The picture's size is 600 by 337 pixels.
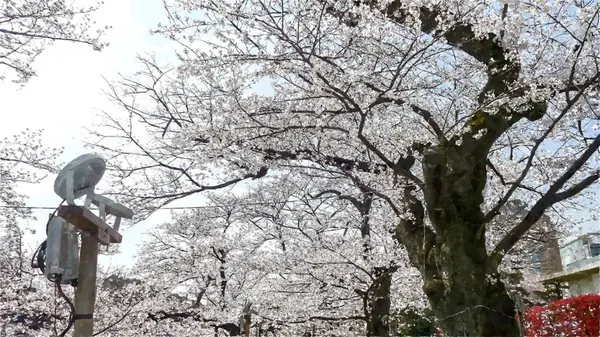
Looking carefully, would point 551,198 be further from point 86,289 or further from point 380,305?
point 380,305

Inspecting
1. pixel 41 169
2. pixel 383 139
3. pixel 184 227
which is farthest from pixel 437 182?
pixel 184 227

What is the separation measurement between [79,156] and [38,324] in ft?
40.9

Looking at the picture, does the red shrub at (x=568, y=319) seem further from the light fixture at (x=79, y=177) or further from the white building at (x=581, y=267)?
the light fixture at (x=79, y=177)

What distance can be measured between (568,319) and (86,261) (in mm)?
10485

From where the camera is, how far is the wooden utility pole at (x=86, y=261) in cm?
256

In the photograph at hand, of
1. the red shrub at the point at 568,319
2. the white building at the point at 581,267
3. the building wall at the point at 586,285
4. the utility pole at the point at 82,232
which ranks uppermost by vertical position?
the white building at the point at 581,267

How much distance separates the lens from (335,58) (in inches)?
174

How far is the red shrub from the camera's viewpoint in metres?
9.77

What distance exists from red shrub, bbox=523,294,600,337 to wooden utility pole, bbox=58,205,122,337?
9.87 metres

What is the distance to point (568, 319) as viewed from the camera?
33.6ft

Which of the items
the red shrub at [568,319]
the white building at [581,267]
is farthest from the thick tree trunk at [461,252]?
the white building at [581,267]

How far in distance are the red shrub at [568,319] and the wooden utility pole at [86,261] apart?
9866 millimetres

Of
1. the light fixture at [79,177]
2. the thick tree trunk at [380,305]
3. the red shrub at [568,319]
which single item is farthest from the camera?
the red shrub at [568,319]

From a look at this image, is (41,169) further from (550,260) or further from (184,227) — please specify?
(550,260)
